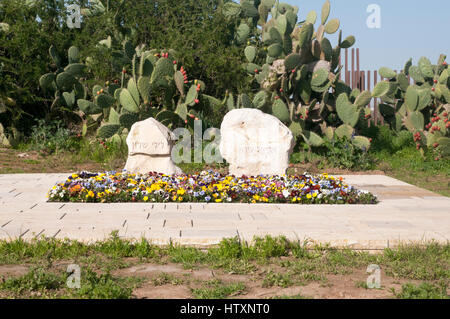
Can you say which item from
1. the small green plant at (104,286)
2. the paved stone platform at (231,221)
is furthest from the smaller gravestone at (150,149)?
the small green plant at (104,286)

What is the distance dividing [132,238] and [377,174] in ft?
24.5

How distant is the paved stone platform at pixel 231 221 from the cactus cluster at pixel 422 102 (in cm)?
499

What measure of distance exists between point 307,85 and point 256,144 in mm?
3803

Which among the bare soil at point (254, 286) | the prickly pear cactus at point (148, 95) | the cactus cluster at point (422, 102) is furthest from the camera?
the cactus cluster at point (422, 102)

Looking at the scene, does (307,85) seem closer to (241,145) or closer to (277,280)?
(241,145)

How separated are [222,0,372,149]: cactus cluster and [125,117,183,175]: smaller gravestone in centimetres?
292

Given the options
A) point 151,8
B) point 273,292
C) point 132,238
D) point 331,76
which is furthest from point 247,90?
point 273,292

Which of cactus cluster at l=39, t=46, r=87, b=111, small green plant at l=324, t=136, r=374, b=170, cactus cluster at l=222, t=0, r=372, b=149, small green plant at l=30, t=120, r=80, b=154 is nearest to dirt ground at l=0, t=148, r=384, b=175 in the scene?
Answer: small green plant at l=324, t=136, r=374, b=170

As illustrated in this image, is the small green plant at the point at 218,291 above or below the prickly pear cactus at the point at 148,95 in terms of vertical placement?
below

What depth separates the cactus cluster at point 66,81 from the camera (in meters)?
13.8

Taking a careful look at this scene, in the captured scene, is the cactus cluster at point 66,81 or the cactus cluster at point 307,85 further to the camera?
the cactus cluster at point 66,81

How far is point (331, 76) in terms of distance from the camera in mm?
12930

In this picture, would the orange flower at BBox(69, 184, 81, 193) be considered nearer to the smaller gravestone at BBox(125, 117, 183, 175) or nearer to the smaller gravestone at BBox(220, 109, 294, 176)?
the smaller gravestone at BBox(125, 117, 183, 175)

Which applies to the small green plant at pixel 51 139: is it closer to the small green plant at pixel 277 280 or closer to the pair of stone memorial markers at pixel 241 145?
the pair of stone memorial markers at pixel 241 145
